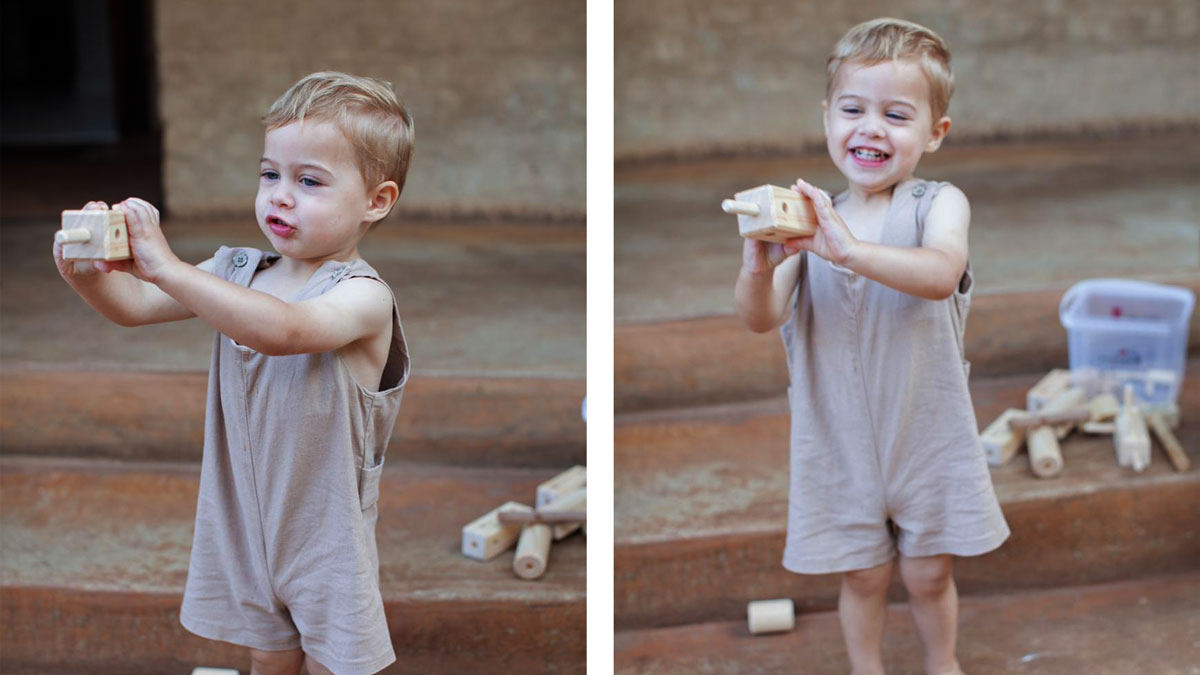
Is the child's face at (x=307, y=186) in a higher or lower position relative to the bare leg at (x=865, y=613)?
higher

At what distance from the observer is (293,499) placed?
174 centimetres

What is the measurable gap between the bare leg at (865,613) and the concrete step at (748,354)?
1127mm

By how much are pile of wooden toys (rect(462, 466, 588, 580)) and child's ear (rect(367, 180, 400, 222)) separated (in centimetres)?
98

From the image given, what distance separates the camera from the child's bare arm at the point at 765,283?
1.83 m

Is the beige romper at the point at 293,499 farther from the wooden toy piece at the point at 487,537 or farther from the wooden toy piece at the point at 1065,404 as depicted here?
the wooden toy piece at the point at 1065,404

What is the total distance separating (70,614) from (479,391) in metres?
1.04

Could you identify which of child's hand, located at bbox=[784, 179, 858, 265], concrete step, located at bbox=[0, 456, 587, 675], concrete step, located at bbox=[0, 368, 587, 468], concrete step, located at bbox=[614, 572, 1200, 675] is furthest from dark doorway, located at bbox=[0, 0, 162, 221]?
child's hand, located at bbox=[784, 179, 858, 265]

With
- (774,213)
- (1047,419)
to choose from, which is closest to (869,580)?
(774,213)

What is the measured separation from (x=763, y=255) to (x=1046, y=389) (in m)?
1.54

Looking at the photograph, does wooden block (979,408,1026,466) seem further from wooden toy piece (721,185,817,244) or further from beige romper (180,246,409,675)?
beige romper (180,246,409,675)

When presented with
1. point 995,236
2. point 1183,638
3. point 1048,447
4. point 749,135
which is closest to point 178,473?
point 1048,447

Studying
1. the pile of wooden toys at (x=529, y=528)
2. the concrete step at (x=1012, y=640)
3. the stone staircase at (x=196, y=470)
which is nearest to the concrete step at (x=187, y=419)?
the stone staircase at (x=196, y=470)

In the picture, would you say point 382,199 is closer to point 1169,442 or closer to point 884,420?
point 884,420

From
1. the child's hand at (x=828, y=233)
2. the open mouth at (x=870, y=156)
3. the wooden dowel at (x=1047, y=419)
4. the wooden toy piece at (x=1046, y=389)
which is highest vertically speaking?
the open mouth at (x=870, y=156)
